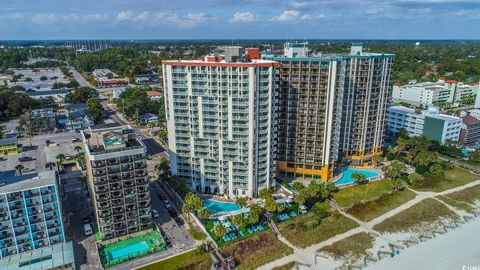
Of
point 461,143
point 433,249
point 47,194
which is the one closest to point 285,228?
point 433,249

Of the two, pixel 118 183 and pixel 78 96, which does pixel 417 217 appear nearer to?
pixel 118 183

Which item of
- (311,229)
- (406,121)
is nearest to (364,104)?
(406,121)

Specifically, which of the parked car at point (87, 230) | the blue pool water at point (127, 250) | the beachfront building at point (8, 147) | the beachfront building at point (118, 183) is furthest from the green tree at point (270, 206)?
the beachfront building at point (8, 147)

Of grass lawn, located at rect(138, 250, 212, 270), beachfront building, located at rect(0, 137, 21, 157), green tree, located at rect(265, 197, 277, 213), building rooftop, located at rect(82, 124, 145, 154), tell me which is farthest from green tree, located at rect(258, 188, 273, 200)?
beachfront building, located at rect(0, 137, 21, 157)

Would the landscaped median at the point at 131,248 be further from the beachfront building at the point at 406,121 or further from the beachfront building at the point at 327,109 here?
the beachfront building at the point at 406,121

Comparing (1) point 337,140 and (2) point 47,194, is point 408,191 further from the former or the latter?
(2) point 47,194
